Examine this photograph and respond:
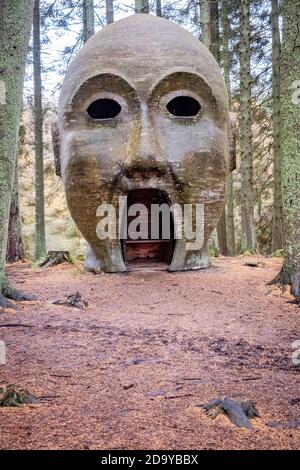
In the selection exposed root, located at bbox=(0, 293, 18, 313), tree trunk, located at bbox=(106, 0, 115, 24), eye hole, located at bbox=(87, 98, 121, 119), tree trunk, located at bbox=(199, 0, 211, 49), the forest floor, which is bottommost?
the forest floor

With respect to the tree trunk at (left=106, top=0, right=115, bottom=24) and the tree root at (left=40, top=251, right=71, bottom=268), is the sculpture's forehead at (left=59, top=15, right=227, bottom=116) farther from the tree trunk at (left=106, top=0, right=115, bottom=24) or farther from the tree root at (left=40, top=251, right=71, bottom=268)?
the tree trunk at (left=106, top=0, right=115, bottom=24)

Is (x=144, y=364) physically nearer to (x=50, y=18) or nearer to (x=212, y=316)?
(x=212, y=316)

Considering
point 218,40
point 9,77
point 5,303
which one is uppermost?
point 218,40

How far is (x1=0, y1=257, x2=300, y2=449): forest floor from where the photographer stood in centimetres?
214

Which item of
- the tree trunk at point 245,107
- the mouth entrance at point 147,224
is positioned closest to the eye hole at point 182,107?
the mouth entrance at point 147,224

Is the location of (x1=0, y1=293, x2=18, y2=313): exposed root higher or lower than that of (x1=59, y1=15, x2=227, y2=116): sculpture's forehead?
lower

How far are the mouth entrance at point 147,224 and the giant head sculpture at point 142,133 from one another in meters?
0.79

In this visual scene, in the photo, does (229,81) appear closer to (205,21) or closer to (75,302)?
(205,21)

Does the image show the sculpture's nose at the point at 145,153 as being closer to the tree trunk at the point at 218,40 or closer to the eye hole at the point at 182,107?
the eye hole at the point at 182,107

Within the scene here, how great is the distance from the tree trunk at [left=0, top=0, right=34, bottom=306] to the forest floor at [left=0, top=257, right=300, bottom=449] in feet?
4.31

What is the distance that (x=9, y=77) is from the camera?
490 cm

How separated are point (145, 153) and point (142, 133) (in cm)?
37

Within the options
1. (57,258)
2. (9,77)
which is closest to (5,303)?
(9,77)

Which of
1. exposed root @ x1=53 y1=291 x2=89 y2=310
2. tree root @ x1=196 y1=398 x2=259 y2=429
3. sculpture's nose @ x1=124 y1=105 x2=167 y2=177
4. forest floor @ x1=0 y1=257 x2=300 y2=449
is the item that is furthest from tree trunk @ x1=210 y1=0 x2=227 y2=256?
tree root @ x1=196 y1=398 x2=259 y2=429
